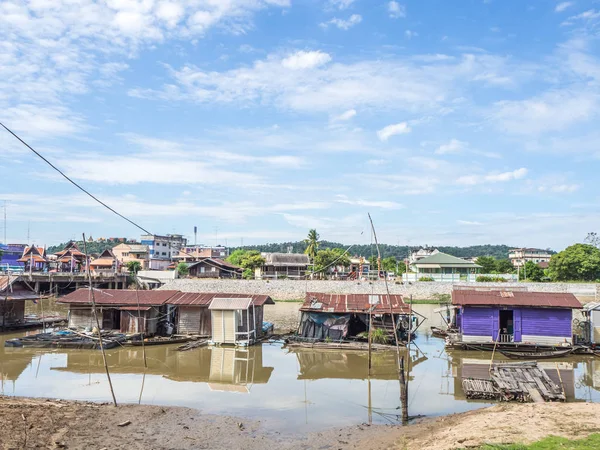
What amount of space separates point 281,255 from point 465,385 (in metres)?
65.1

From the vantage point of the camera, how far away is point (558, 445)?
35.6ft

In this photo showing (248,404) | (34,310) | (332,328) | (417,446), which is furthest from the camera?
(34,310)

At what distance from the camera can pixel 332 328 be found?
29000 mm

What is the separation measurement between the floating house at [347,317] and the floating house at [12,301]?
743 inches

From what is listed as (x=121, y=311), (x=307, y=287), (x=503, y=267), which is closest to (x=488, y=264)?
(x=503, y=267)

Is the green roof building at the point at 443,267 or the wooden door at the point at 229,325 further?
the green roof building at the point at 443,267

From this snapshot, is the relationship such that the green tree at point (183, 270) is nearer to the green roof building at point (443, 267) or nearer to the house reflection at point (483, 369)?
the green roof building at point (443, 267)

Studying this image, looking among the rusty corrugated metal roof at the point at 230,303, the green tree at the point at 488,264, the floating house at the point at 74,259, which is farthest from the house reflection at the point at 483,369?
the green tree at the point at 488,264

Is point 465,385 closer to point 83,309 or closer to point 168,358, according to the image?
point 168,358

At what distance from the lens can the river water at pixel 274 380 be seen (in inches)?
645

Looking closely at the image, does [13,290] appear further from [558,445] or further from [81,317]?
[558,445]

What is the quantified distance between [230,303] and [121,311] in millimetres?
7492

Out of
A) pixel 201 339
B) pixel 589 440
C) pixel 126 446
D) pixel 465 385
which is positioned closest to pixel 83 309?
pixel 201 339

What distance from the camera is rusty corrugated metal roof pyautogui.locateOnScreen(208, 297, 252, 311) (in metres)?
27.4
